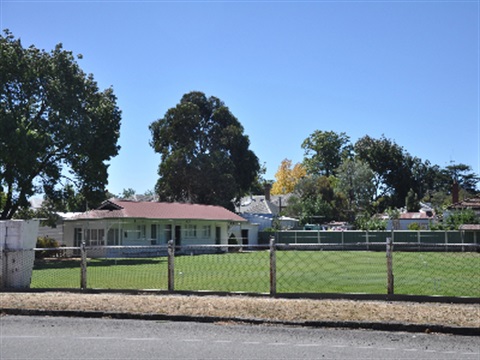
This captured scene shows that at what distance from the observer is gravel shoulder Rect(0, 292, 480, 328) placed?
11188mm

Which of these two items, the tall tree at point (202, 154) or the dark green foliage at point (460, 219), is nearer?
the dark green foliage at point (460, 219)

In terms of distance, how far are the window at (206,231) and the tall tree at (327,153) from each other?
63.7 meters

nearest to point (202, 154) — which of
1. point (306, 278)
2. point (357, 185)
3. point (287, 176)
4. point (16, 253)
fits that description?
point (357, 185)

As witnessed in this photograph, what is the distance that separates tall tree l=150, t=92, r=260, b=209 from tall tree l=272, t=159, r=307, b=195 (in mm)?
33766

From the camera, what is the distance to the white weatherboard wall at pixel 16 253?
1703 cm

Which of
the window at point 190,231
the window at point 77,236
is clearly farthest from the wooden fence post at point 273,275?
the window at point 190,231

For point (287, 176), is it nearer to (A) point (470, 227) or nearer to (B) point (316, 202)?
(B) point (316, 202)

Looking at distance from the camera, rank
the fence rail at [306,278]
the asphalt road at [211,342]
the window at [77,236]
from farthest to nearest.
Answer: the window at [77,236] < the fence rail at [306,278] < the asphalt road at [211,342]

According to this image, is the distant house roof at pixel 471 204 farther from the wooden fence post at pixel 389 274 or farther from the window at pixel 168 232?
the wooden fence post at pixel 389 274

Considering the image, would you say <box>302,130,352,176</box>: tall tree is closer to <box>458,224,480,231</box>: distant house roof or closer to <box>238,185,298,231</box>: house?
<box>238,185,298,231</box>: house

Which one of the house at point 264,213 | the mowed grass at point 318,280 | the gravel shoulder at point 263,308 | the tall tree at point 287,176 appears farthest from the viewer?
the tall tree at point 287,176

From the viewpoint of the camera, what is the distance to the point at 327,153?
382 feet

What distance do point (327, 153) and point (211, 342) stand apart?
4279 inches

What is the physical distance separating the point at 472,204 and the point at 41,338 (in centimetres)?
4716
